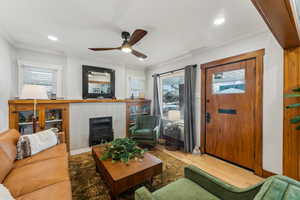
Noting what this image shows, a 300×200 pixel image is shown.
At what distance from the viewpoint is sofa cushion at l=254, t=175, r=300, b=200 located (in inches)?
27.2

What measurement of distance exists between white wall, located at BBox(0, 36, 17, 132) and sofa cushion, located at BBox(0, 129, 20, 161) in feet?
2.26

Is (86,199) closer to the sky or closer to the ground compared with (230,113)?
closer to the ground

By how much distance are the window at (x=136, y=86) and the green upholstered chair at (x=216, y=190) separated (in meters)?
3.49

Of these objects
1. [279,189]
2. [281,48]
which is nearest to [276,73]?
[281,48]

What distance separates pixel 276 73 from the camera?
6.65 feet

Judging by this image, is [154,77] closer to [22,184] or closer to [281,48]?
[281,48]

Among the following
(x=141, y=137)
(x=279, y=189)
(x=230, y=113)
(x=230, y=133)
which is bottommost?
(x=141, y=137)

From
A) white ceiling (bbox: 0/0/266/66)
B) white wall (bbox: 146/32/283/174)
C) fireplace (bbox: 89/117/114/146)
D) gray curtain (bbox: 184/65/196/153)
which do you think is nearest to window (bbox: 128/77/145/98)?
fireplace (bbox: 89/117/114/146)

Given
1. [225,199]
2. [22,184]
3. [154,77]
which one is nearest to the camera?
[225,199]

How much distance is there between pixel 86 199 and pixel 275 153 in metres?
2.88

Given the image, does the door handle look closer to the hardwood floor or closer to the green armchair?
the hardwood floor

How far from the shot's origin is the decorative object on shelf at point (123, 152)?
1868 millimetres

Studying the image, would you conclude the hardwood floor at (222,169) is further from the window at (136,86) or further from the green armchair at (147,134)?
the window at (136,86)

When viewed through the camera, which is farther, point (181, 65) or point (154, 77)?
point (154, 77)
